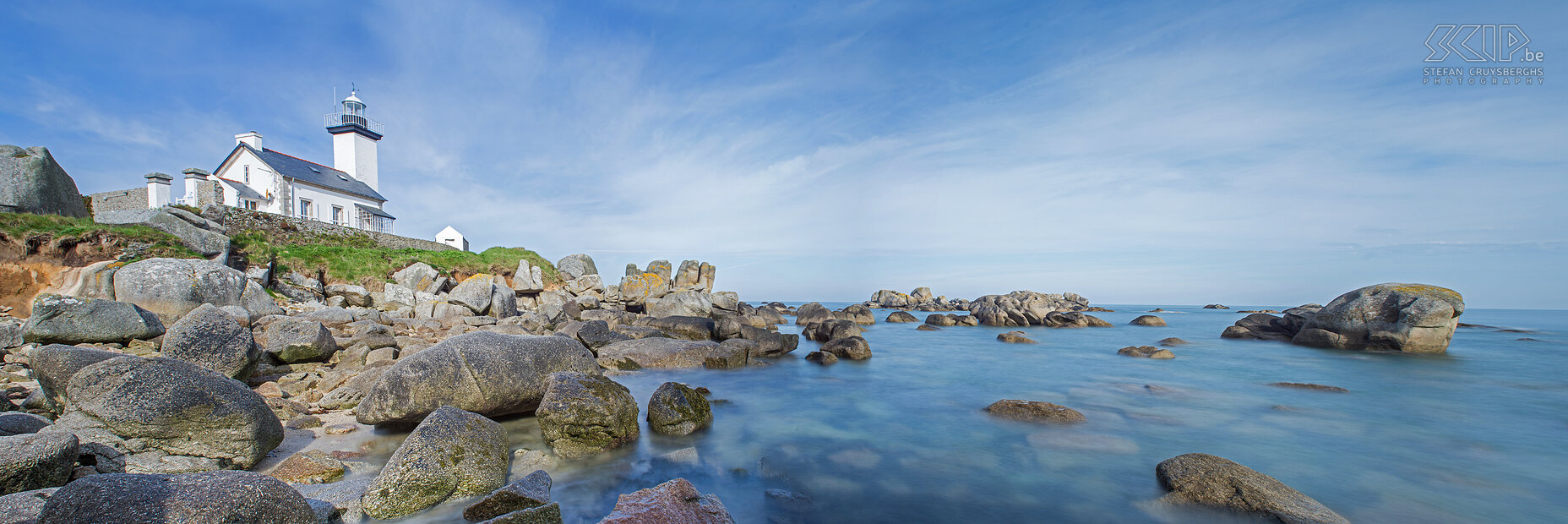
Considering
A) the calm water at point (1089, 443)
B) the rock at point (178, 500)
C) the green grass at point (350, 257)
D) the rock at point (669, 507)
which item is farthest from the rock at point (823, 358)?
the green grass at point (350, 257)

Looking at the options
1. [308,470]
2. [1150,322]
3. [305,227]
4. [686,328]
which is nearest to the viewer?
[308,470]

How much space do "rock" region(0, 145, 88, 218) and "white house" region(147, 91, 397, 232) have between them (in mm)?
12142

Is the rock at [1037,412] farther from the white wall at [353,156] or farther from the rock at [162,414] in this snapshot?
the white wall at [353,156]

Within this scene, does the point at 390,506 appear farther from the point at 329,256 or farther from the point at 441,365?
the point at 329,256

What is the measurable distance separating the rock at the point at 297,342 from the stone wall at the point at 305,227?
17633 mm

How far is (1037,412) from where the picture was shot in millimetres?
9117

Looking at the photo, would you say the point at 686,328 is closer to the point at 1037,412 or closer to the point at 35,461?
the point at 1037,412

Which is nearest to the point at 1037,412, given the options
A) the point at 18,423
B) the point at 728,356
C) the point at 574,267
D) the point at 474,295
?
the point at 728,356

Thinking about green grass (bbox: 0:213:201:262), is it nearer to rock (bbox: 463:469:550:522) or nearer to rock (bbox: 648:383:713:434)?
rock (bbox: 648:383:713:434)

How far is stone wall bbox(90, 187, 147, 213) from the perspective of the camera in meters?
24.2

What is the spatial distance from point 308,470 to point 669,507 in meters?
3.71

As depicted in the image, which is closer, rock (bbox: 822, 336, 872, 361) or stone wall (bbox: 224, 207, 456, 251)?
rock (bbox: 822, 336, 872, 361)

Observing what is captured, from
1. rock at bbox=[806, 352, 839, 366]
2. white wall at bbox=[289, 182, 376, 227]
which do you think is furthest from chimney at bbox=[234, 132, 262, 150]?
rock at bbox=[806, 352, 839, 366]

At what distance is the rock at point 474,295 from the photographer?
19906 millimetres
